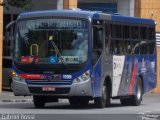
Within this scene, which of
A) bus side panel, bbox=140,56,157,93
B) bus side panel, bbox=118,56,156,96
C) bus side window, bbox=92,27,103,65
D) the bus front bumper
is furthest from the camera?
bus side panel, bbox=140,56,157,93

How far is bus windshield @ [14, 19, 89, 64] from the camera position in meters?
23.6

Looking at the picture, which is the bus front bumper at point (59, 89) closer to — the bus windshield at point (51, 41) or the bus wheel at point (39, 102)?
the bus windshield at point (51, 41)

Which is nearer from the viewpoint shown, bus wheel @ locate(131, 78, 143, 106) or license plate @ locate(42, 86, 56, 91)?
license plate @ locate(42, 86, 56, 91)

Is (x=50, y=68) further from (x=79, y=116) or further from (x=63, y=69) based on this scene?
(x=79, y=116)

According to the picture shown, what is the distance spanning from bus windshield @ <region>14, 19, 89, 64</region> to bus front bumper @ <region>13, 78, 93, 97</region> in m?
0.73

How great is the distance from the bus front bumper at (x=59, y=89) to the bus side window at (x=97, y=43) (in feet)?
3.16

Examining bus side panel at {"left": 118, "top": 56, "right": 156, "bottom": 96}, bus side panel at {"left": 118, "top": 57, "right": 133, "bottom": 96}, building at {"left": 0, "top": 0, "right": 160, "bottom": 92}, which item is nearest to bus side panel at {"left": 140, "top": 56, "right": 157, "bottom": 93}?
bus side panel at {"left": 118, "top": 56, "right": 156, "bottom": 96}

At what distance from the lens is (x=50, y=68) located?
930 inches

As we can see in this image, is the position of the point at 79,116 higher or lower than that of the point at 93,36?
lower

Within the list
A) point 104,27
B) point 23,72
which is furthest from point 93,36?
point 23,72

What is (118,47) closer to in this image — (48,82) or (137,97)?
(137,97)

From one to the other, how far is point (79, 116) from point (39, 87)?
3367mm

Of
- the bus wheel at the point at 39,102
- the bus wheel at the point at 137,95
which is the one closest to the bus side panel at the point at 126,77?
the bus wheel at the point at 137,95

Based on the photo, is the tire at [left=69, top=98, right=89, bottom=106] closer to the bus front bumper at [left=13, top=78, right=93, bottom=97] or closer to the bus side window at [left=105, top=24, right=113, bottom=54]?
the bus side window at [left=105, top=24, right=113, bottom=54]
